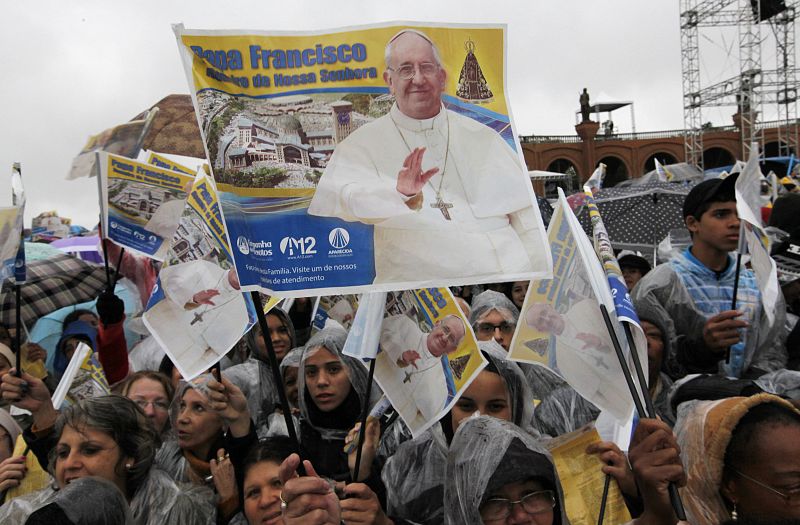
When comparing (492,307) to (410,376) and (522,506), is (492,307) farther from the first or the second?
(522,506)

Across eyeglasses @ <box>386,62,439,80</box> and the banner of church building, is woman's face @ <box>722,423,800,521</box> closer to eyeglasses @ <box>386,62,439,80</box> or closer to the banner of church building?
the banner of church building

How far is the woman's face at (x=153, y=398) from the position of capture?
3748 millimetres

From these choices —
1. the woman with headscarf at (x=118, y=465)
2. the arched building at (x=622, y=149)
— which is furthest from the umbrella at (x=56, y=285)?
the arched building at (x=622, y=149)

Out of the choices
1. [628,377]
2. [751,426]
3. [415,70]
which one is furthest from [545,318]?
[415,70]

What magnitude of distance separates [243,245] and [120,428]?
1.34m

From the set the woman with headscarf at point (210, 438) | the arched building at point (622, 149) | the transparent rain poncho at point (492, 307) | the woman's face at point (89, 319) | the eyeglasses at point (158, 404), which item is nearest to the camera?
the woman with headscarf at point (210, 438)

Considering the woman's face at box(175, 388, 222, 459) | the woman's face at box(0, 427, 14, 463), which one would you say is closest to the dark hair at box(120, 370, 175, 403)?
the woman's face at box(175, 388, 222, 459)

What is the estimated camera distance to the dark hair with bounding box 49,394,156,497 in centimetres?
291

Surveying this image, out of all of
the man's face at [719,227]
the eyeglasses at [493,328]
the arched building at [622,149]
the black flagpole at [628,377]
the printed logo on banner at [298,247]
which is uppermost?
the arched building at [622,149]

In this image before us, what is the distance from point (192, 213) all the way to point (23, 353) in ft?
6.20

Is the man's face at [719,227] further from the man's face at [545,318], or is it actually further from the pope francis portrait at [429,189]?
the pope francis portrait at [429,189]

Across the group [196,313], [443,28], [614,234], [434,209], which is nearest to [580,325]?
[434,209]

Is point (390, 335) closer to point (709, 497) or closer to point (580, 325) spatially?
point (580, 325)

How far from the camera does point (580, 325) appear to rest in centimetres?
262
